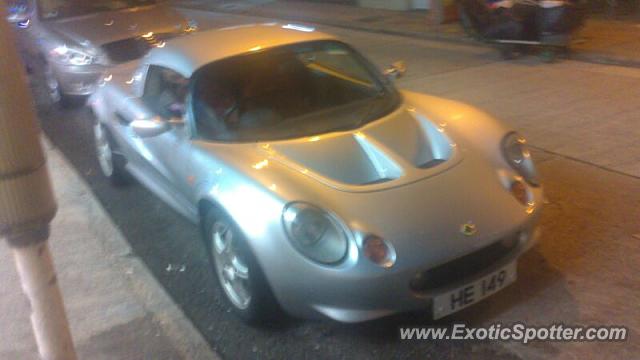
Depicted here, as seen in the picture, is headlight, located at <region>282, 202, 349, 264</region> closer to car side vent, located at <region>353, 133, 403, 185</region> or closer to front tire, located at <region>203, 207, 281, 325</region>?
front tire, located at <region>203, 207, 281, 325</region>

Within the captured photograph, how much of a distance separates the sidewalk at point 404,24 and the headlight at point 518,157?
5.92 m

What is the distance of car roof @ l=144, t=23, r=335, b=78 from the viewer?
4250 millimetres

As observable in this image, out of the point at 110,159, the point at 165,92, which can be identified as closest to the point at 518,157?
the point at 165,92

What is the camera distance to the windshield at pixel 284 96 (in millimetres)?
3914

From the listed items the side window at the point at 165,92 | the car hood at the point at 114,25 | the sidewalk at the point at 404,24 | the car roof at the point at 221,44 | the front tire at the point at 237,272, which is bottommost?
the sidewalk at the point at 404,24

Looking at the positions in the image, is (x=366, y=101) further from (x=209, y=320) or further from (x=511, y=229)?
(x=209, y=320)

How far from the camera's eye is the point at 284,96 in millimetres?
4102

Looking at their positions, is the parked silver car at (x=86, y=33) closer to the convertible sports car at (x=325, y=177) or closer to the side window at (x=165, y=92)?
the side window at (x=165, y=92)

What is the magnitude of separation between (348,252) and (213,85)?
63.4 inches

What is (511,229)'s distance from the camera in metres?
3.26

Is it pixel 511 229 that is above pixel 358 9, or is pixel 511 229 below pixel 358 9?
above

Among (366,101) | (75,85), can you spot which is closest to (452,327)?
(366,101)

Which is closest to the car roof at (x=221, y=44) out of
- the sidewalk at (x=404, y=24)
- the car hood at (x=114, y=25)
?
the car hood at (x=114, y=25)

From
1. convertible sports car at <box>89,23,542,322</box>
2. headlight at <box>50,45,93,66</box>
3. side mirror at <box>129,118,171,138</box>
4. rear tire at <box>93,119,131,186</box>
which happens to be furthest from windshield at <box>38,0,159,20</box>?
side mirror at <box>129,118,171,138</box>
